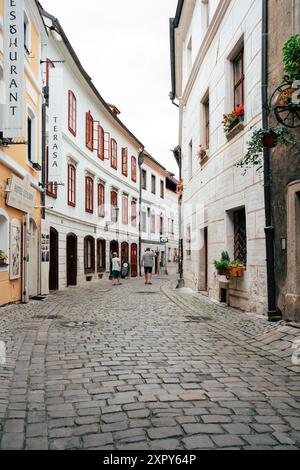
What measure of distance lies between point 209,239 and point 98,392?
903 centimetres

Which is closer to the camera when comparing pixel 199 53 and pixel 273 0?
pixel 273 0

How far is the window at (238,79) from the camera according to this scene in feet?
34.9

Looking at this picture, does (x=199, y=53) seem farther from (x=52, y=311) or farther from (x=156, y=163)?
(x=156, y=163)

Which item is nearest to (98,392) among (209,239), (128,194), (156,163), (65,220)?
(209,239)

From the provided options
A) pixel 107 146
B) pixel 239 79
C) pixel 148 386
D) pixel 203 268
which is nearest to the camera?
pixel 148 386

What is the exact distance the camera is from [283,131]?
7.27 meters

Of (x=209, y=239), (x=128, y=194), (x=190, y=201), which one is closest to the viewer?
(x=209, y=239)

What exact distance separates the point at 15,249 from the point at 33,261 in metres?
2.34

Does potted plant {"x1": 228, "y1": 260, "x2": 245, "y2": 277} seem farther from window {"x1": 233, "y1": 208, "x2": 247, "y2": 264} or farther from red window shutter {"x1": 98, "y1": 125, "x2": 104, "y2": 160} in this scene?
red window shutter {"x1": 98, "y1": 125, "x2": 104, "y2": 160}

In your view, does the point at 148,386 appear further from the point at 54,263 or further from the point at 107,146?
the point at 107,146

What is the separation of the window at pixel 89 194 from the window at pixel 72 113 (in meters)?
3.11

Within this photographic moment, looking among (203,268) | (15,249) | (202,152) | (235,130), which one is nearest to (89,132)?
(202,152)

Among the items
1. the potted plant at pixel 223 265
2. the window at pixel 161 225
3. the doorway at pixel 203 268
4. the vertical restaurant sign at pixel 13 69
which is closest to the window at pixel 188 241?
the doorway at pixel 203 268

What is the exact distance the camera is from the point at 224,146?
11.3 metres
